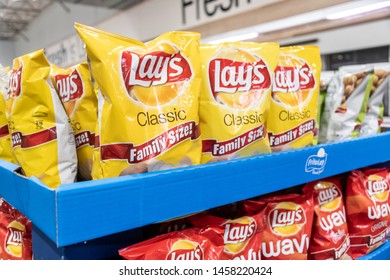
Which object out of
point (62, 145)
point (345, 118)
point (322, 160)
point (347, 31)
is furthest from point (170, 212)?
point (347, 31)

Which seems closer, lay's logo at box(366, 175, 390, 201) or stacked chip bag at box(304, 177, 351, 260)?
stacked chip bag at box(304, 177, 351, 260)

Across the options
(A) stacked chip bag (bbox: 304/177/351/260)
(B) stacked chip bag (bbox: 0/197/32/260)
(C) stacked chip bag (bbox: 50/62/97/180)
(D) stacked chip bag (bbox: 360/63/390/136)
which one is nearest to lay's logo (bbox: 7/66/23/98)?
(C) stacked chip bag (bbox: 50/62/97/180)

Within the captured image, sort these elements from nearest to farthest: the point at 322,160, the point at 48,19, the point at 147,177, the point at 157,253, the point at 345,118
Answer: the point at 147,177 < the point at 157,253 < the point at 322,160 < the point at 345,118 < the point at 48,19

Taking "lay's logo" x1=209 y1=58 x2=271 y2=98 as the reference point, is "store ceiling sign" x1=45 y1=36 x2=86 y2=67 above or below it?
above

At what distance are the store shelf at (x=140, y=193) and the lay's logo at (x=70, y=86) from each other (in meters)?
0.23

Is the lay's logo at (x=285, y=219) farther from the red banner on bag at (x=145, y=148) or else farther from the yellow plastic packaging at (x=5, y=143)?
the yellow plastic packaging at (x=5, y=143)

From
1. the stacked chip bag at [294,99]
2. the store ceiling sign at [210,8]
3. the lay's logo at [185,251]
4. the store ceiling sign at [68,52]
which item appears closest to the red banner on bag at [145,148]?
the lay's logo at [185,251]

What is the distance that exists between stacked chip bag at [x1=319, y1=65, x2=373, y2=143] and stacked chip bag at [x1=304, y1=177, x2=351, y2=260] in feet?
0.89

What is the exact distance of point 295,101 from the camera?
3.70ft

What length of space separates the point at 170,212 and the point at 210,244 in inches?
8.5

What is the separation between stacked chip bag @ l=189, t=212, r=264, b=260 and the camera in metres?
0.98

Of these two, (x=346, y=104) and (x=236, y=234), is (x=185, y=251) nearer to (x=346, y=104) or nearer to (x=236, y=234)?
(x=236, y=234)

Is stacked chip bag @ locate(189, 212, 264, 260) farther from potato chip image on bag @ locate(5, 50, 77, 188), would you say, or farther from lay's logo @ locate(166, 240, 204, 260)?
potato chip image on bag @ locate(5, 50, 77, 188)
